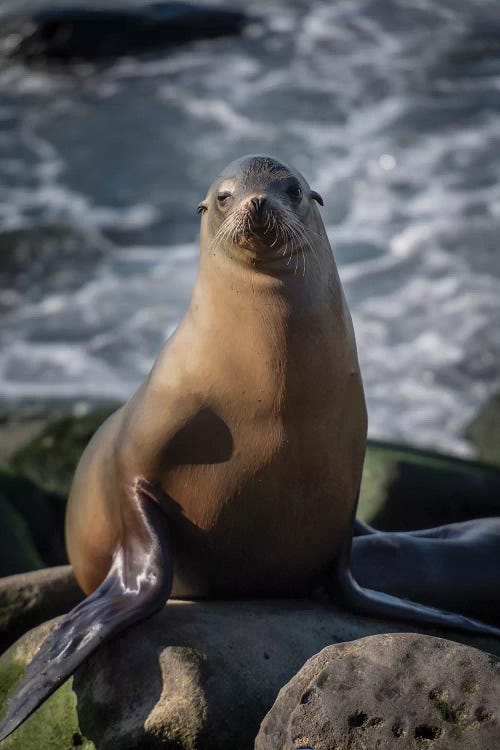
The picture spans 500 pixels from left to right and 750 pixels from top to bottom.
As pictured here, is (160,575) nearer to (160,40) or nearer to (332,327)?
(332,327)

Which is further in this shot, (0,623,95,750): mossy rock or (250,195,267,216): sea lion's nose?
(250,195,267,216): sea lion's nose

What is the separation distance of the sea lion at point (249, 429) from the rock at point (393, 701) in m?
1.05

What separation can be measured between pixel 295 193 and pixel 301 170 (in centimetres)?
999

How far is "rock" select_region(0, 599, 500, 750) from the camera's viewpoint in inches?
153

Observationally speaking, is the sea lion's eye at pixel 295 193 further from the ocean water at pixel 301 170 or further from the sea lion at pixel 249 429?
the ocean water at pixel 301 170

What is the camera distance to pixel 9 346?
1138 cm

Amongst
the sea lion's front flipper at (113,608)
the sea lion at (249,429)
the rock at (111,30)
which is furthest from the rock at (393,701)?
the rock at (111,30)

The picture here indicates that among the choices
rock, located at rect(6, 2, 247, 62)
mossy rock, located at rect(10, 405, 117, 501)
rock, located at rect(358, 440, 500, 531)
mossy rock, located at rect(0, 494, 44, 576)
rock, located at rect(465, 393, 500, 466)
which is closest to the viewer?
mossy rock, located at rect(0, 494, 44, 576)

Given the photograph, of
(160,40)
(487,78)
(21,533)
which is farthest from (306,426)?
(160,40)

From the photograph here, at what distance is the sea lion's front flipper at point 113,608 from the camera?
387 cm

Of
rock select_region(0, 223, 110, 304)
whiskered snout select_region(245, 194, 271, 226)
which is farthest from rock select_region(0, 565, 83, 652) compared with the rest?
rock select_region(0, 223, 110, 304)

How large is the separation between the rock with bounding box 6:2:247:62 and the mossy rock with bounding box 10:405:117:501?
11.9 metres

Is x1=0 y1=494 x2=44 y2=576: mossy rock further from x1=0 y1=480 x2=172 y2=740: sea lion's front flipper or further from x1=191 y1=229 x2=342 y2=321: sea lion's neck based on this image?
x1=191 y1=229 x2=342 y2=321: sea lion's neck

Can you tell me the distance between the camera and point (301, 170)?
14.3m
